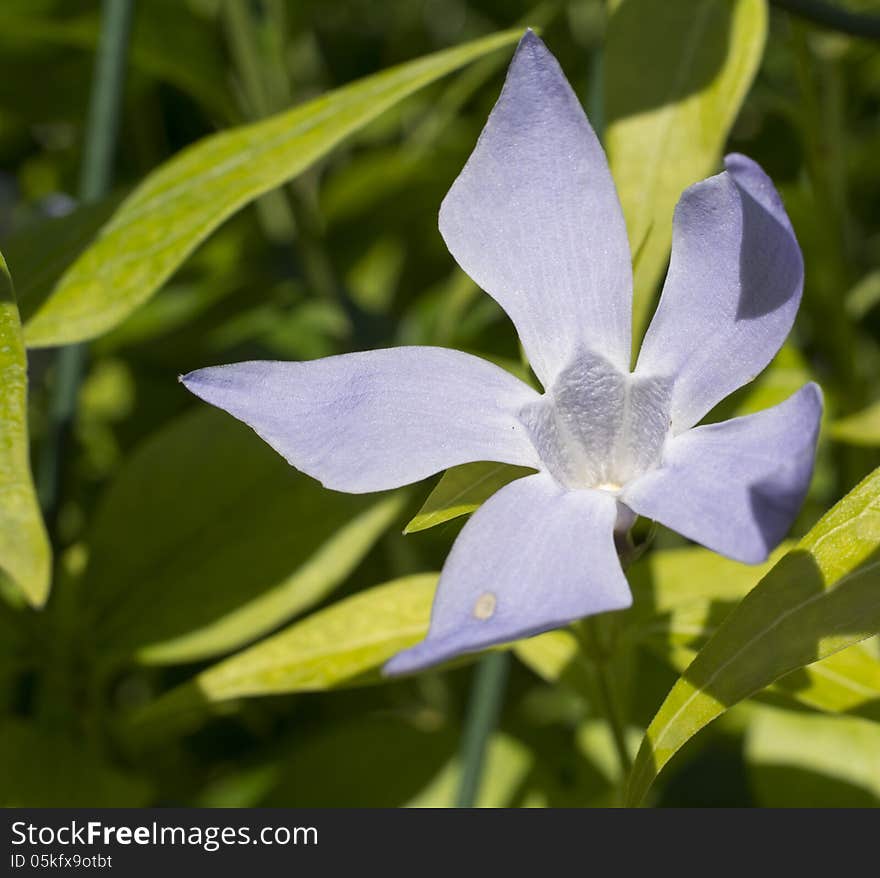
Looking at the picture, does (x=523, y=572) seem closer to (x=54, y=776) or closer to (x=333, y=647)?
(x=333, y=647)

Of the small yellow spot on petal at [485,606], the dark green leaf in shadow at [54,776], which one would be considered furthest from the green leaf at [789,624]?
the dark green leaf in shadow at [54,776]

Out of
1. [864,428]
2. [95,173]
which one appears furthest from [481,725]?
[95,173]

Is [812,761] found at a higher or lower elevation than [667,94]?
lower

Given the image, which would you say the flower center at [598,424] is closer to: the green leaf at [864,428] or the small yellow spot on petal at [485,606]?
the small yellow spot on petal at [485,606]

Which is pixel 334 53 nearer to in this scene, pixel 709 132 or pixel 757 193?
pixel 709 132

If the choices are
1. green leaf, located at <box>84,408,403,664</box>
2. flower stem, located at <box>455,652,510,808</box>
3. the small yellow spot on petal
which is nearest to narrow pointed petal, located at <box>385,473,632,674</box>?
the small yellow spot on petal

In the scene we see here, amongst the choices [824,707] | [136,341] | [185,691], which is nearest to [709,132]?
[824,707]
